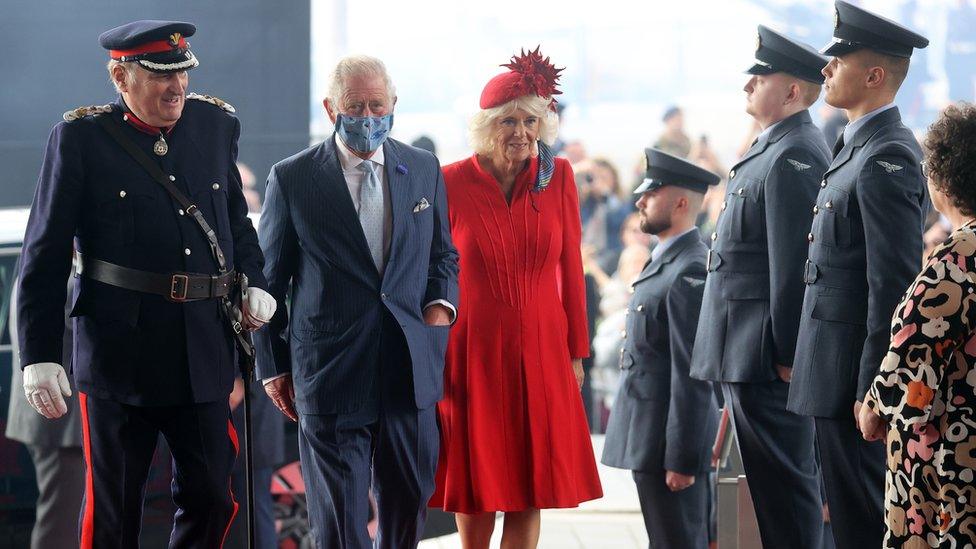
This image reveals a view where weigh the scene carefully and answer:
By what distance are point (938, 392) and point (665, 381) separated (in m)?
1.86

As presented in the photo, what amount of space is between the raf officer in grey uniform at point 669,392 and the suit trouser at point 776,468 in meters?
0.53

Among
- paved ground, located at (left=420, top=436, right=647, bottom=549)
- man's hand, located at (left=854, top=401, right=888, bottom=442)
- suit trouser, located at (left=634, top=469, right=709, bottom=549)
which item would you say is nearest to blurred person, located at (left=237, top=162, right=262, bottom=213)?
paved ground, located at (left=420, top=436, right=647, bottom=549)

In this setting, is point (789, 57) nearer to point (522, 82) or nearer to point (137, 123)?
point (522, 82)

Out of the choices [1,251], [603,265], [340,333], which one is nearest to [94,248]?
[340,333]

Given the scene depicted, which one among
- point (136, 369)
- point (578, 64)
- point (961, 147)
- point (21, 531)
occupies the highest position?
point (578, 64)

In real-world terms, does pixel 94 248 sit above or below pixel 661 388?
above

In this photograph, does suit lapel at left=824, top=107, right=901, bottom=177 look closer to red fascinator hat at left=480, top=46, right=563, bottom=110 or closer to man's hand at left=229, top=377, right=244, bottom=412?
red fascinator hat at left=480, top=46, right=563, bottom=110

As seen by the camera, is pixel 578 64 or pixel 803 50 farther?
pixel 578 64

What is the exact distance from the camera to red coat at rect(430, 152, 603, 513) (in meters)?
4.15

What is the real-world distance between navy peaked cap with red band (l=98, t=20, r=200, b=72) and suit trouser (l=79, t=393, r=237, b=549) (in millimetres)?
870

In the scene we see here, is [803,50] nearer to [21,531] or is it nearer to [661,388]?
[661,388]

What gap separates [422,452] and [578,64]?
19.2 ft

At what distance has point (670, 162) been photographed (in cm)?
498

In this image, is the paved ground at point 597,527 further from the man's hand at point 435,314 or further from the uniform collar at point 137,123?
the uniform collar at point 137,123
